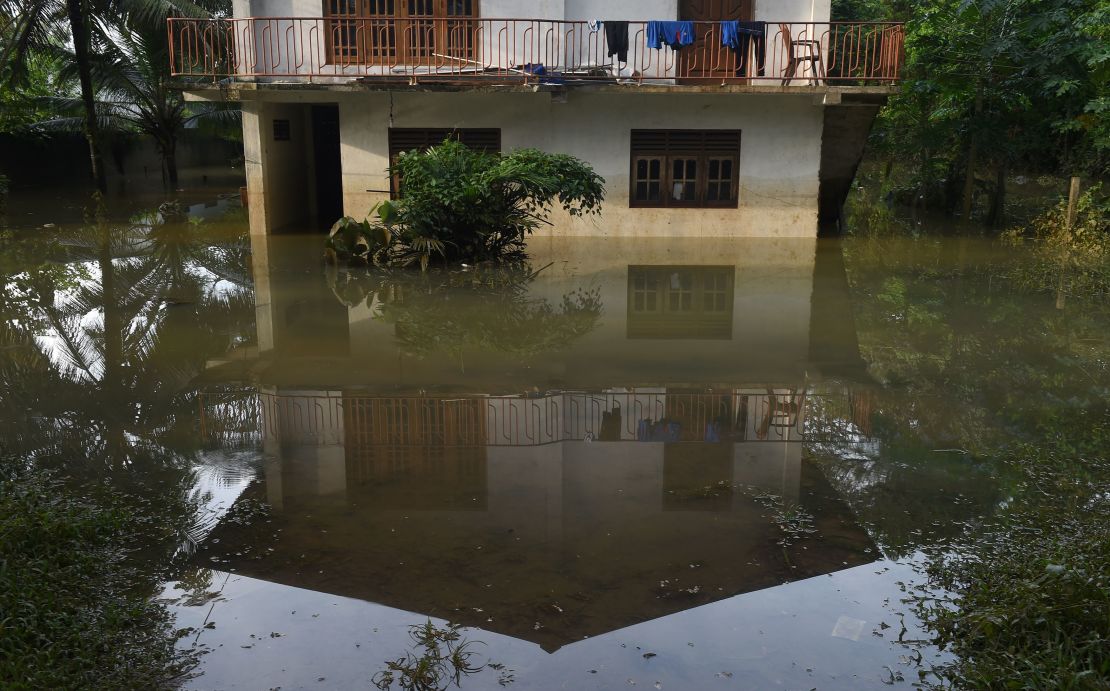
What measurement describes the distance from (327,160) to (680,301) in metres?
10.8

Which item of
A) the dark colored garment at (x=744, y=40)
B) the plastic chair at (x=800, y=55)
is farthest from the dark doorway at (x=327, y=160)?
the plastic chair at (x=800, y=55)

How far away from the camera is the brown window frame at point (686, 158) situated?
15.9 metres

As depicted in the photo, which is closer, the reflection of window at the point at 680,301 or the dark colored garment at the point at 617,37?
the reflection of window at the point at 680,301

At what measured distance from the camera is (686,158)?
1598 centimetres

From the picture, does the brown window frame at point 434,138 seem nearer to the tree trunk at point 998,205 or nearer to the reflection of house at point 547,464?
the reflection of house at point 547,464

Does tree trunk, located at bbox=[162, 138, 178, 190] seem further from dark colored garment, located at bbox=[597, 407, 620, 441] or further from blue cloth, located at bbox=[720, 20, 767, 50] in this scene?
dark colored garment, located at bbox=[597, 407, 620, 441]

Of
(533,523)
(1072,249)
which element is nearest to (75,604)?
(533,523)

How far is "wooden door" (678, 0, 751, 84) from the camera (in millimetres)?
15312

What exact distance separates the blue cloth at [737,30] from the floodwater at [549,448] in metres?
4.22

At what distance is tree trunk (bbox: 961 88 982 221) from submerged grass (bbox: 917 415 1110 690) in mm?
12056

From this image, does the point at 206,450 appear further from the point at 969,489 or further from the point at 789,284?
the point at 789,284

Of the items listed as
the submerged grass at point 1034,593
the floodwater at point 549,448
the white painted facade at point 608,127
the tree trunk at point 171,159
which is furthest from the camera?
the tree trunk at point 171,159

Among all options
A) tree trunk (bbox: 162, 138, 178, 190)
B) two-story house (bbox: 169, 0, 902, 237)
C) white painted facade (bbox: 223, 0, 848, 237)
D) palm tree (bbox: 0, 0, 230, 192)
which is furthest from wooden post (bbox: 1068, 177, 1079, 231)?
tree trunk (bbox: 162, 138, 178, 190)

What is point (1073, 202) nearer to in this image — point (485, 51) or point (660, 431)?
point (485, 51)
